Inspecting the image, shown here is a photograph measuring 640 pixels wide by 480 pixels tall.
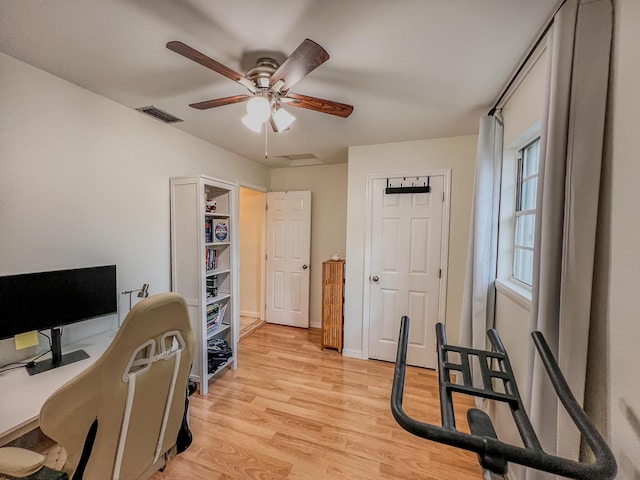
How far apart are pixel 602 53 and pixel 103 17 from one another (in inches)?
80.0

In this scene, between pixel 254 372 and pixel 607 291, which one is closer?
pixel 607 291

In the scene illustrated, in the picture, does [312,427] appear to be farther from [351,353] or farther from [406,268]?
[406,268]

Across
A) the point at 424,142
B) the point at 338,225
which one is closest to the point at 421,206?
the point at 424,142

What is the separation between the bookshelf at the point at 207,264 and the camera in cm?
243

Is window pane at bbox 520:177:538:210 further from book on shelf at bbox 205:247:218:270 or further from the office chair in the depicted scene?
book on shelf at bbox 205:247:218:270

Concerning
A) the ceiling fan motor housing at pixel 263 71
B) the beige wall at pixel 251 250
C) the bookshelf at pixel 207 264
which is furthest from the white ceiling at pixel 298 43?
the beige wall at pixel 251 250

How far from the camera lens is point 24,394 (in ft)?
4.14

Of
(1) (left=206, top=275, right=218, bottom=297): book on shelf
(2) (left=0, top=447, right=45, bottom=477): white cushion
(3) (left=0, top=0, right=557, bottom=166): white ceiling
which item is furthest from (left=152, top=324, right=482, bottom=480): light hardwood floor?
(3) (left=0, top=0, right=557, bottom=166): white ceiling

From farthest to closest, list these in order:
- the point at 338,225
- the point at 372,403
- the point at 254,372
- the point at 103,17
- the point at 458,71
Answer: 1. the point at 338,225
2. the point at 254,372
3. the point at 372,403
4. the point at 458,71
5. the point at 103,17

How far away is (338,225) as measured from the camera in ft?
12.9

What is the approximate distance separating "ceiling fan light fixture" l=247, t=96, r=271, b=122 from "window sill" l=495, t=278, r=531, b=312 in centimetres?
178

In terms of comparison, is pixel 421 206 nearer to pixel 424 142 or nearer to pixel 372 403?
pixel 424 142

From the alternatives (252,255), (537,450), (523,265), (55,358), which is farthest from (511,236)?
(252,255)

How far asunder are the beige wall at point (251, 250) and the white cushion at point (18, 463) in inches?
130
